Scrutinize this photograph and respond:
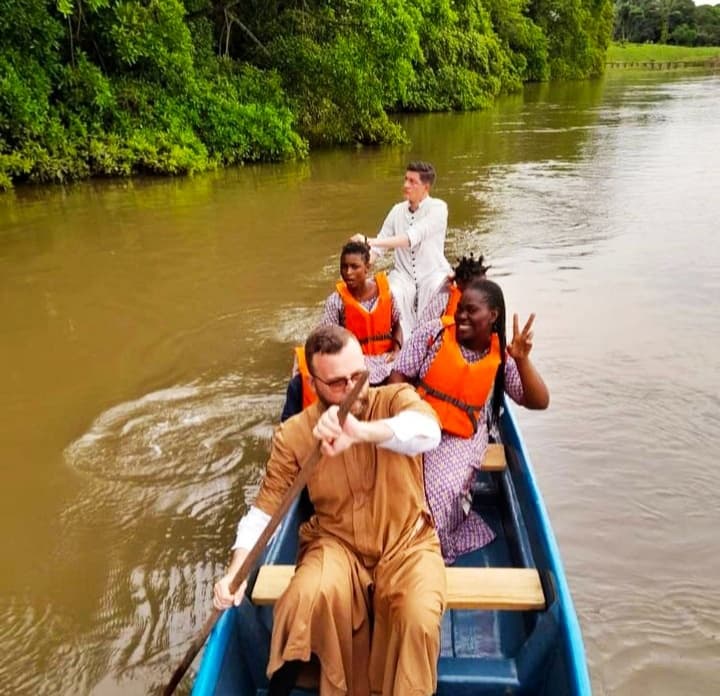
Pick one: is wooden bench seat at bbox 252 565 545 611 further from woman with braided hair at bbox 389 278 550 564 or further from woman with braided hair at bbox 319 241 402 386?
woman with braided hair at bbox 319 241 402 386

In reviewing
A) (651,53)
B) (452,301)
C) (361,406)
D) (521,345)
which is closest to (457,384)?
(521,345)

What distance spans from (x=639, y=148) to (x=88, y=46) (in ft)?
42.0

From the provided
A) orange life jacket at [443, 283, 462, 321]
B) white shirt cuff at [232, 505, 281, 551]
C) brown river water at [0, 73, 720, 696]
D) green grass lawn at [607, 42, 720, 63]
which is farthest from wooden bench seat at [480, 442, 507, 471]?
green grass lawn at [607, 42, 720, 63]

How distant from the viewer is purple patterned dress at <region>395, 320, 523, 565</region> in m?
3.09

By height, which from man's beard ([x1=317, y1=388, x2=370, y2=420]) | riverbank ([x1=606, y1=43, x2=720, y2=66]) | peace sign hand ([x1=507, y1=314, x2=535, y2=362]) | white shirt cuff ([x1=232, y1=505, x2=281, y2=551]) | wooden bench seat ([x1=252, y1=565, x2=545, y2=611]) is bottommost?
riverbank ([x1=606, y1=43, x2=720, y2=66])

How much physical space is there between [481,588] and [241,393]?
11.5 feet

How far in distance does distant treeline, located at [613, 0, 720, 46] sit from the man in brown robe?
93.7m

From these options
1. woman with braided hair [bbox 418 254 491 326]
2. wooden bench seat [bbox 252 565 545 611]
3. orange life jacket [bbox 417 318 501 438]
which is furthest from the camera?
woman with braided hair [bbox 418 254 491 326]

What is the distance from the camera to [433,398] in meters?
3.33

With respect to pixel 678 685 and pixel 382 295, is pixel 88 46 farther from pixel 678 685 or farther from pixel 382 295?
pixel 678 685

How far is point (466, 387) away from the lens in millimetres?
3229

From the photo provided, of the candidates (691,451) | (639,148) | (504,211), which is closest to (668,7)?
(639,148)

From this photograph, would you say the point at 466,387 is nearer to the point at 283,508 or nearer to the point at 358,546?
the point at 358,546

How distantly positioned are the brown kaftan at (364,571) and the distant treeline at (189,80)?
10042mm
